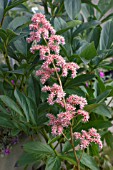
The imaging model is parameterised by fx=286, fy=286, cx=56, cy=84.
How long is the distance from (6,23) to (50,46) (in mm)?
213

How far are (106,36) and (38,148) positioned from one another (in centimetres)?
38

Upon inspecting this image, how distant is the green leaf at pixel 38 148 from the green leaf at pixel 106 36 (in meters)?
0.34

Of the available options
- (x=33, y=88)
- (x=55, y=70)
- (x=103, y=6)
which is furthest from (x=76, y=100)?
(x=103, y=6)

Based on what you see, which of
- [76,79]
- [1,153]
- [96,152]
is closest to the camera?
[76,79]

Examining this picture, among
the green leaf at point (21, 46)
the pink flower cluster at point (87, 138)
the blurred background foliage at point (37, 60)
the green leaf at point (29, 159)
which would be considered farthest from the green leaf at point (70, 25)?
the green leaf at point (29, 159)

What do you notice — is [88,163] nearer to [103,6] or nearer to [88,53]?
[88,53]

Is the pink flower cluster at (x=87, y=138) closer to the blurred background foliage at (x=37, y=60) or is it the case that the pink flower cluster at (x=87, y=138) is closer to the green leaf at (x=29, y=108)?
the blurred background foliage at (x=37, y=60)

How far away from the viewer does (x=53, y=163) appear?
30.1 inches

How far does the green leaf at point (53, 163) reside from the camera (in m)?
0.74

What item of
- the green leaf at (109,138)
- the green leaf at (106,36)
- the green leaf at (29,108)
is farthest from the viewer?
the green leaf at (109,138)

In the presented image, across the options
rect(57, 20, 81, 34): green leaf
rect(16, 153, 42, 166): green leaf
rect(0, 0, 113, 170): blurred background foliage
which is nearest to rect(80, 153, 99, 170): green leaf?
rect(0, 0, 113, 170): blurred background foliage

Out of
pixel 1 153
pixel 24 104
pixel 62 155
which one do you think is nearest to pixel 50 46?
pixel 24 104

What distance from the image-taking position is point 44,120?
0.75 metres

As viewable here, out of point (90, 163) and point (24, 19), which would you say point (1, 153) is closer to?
point (90, 163)
